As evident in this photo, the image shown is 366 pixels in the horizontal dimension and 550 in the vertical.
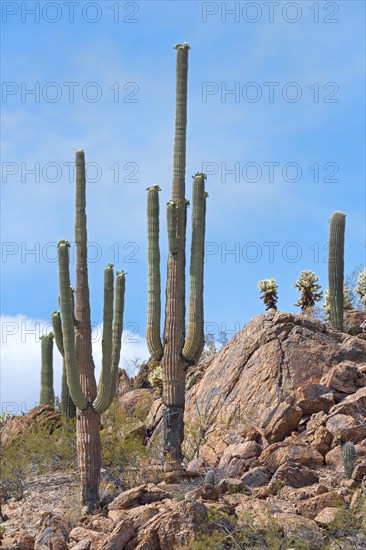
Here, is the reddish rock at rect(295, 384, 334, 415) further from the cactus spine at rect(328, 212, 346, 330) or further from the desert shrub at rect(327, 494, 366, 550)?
the desert shrub at rect(327, 494, 366, 550)

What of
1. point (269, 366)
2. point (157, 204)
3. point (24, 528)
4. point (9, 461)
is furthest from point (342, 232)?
point (24, 528)

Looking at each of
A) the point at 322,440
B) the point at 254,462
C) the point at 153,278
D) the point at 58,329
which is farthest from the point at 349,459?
the point at 58,329

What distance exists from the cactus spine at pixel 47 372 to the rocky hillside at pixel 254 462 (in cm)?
233

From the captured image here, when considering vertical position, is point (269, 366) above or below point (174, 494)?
above

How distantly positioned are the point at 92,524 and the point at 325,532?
387 cm

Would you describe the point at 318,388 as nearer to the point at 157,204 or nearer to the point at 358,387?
the point at 358,387

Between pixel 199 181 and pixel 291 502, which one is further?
pixel 199 181

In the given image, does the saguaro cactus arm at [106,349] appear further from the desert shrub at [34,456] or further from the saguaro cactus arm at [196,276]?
the desert shrub at [34,456]

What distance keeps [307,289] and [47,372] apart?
7470mm

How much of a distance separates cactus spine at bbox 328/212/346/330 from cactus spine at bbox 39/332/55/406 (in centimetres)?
763

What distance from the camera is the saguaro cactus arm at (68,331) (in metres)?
17.1

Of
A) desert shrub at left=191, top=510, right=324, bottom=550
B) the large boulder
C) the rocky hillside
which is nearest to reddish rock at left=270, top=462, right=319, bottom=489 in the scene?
the rocky hillside

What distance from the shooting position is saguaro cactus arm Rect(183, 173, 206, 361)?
1867 cm

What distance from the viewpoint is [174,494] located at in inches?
628
